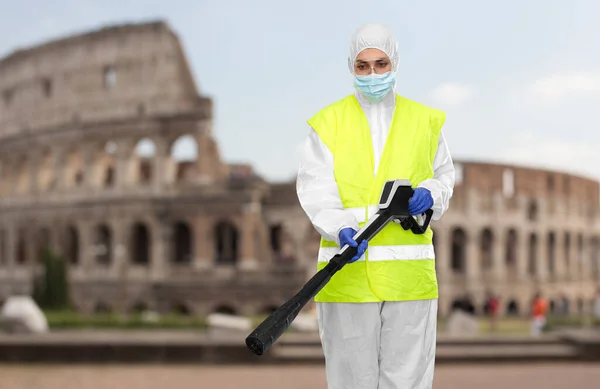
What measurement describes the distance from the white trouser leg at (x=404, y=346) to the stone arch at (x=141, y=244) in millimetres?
30842

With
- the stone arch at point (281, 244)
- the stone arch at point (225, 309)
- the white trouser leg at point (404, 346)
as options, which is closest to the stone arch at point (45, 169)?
the stone arch at point (281, 244)

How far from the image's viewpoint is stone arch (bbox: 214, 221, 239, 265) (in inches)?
1314

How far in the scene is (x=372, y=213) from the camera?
359 centimetres

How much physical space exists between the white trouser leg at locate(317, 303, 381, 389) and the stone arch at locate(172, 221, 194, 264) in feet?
100.0

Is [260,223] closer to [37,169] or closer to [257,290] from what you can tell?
[257,290]

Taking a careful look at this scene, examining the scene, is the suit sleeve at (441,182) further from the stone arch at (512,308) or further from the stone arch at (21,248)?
the stone arch at (21,248)

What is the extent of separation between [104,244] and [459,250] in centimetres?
1943

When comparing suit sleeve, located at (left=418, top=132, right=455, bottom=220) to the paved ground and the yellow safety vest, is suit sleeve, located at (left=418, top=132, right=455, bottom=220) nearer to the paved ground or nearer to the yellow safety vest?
the yellow safety vest

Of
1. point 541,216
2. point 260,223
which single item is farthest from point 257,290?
point 541,216

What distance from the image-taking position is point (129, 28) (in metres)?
32.9

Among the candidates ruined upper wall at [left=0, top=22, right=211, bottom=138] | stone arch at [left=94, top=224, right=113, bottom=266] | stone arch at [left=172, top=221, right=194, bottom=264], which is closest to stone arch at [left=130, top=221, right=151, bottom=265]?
stone arch at [left=94, top=224, right=113, bottom=266]

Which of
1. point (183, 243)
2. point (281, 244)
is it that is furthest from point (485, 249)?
point (183, 243)

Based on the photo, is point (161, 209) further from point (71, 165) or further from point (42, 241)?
point (42, 241)

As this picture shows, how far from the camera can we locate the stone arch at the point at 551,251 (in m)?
36.9
